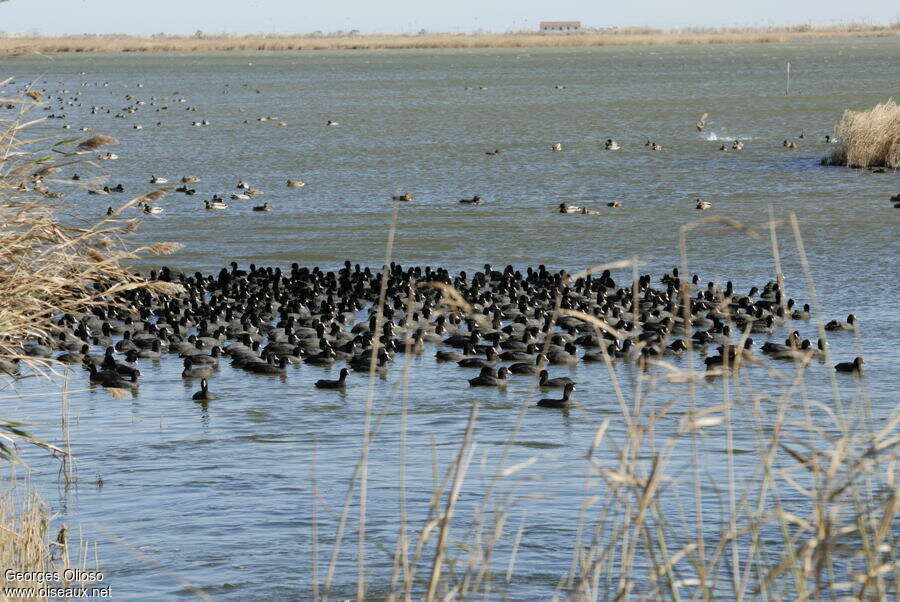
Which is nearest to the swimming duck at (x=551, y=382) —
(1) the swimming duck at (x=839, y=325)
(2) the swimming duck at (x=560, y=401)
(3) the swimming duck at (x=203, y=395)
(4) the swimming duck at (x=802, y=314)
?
(2) the swimming duck at (x=560, y=401)

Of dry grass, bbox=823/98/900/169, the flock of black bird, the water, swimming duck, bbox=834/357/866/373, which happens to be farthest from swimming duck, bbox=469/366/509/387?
dry grass, bbox=823/98/900/169

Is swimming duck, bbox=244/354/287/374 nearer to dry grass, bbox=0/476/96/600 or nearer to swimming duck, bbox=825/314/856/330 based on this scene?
swimming duck, bbox=825/314/856/330

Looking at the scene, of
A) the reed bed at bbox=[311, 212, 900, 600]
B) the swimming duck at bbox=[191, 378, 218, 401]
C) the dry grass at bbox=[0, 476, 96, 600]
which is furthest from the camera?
the swimming duck at bbox=[191, 378, 218, 401]

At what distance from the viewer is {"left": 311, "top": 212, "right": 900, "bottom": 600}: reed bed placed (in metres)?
4.04

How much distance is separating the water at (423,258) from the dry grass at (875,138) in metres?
1.39

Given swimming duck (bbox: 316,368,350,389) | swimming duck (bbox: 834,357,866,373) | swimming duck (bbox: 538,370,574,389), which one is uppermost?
swimming duck (bbox: 834,357,866,373)

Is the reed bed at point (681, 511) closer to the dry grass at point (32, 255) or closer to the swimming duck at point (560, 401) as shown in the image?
the swimming duck at point (560, 401)

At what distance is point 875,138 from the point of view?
3875 cm

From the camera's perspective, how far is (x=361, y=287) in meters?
21.7

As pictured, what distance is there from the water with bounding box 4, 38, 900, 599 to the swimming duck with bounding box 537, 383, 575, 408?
0.17 m

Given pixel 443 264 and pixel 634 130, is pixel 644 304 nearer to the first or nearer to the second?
pixel 443 264

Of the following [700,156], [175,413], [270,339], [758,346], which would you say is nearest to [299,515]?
[175,413]

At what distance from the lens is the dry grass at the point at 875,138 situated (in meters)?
38.2

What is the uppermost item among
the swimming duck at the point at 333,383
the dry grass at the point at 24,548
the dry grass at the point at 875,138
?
the dry grass at the point at 875,138
